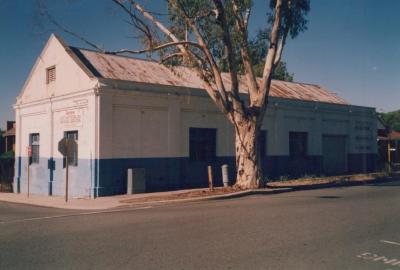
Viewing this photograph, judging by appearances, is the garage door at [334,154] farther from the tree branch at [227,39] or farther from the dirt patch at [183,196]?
the tree branch at [227,39]

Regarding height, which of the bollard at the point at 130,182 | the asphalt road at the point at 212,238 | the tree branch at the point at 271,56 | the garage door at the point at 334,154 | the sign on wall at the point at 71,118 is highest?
the tree branch at the point at 271,56

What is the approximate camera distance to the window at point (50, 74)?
21217 mm

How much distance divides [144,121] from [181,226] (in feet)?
33.2

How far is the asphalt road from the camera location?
6428 millimetres

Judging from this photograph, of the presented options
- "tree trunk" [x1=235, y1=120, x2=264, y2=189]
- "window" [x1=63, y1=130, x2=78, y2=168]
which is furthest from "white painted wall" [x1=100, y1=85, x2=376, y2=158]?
"tree trunk" [x1=235, y1=120, x2=264, y2=189]

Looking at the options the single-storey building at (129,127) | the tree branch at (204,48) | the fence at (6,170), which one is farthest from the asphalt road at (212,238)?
the fence at (6,170)

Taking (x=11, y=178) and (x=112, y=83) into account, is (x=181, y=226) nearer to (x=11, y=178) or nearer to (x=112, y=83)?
(x=112, y=83)

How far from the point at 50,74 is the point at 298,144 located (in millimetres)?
14807

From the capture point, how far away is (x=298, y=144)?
26062 millimetres

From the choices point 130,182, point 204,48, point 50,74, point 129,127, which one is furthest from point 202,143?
point 50,74

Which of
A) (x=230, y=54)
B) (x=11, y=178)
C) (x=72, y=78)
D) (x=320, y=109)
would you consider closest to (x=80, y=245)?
(x=230, y=54)

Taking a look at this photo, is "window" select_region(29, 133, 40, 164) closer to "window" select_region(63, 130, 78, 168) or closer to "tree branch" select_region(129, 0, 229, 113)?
"window" select_region(63, 130, 78, 168)

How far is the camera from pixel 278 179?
23.2 meters

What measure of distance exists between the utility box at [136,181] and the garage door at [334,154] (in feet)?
45.1
